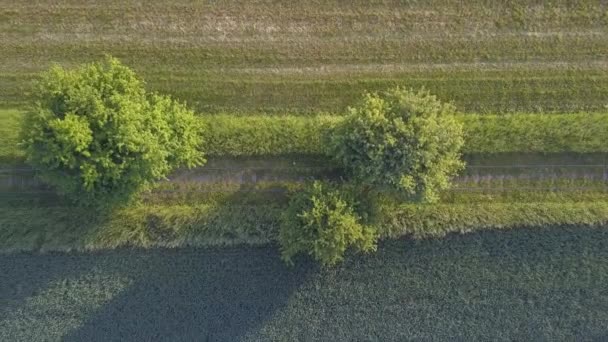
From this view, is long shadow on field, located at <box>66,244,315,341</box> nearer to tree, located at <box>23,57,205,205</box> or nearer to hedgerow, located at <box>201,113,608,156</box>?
tree, located at <box>23,57,205,205</box>

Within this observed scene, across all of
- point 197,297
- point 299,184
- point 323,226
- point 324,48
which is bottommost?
point 197,297

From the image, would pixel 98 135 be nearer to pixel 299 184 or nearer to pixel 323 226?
pixel 299 184

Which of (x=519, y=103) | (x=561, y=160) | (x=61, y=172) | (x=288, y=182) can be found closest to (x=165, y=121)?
(x=61, y=172)

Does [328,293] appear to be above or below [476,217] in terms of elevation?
below

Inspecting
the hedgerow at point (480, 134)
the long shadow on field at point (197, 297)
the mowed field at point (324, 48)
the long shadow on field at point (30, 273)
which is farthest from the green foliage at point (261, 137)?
the long shadow on field at point (30, 273)

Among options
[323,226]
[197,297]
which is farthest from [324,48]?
[197,297]

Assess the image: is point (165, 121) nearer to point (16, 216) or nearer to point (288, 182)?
point (288, 182)
